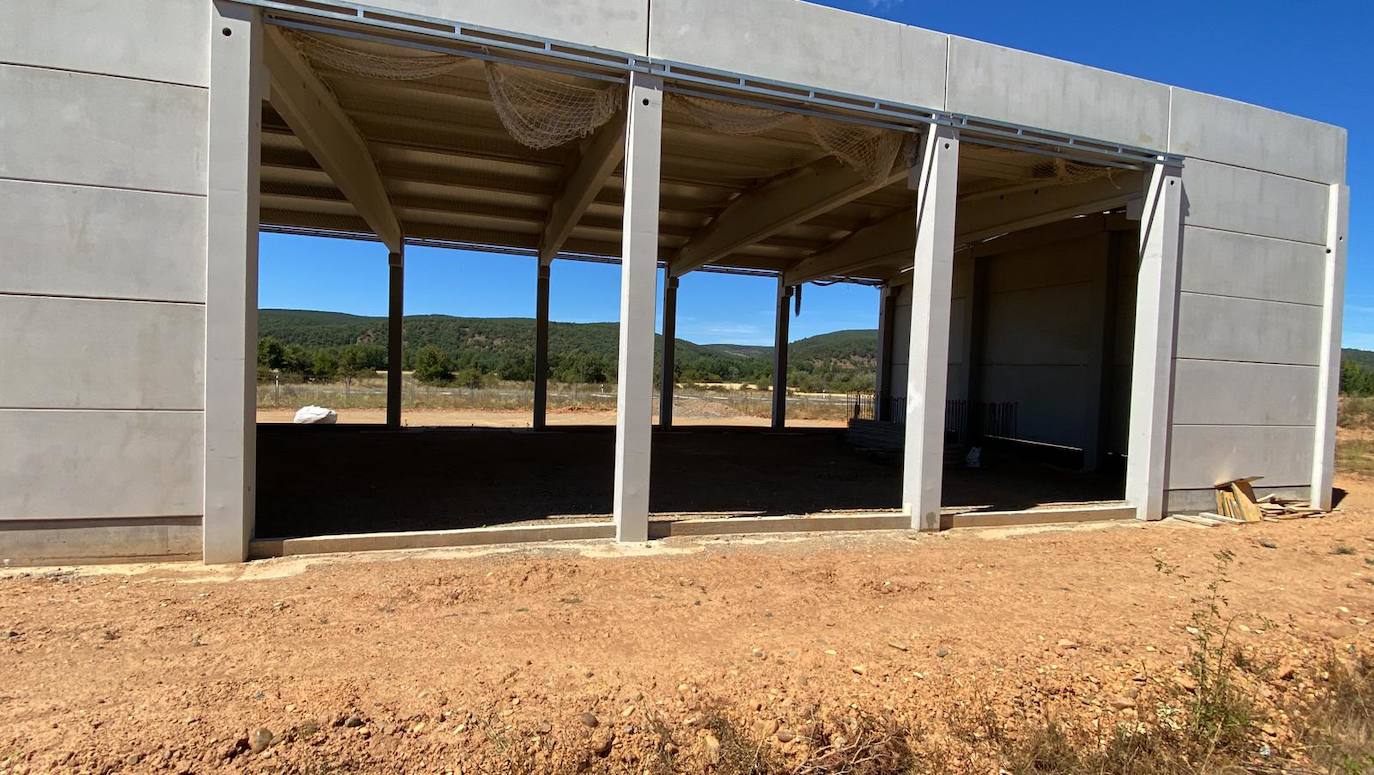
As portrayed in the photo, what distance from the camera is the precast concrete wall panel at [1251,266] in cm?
962

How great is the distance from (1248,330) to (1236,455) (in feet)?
5.96

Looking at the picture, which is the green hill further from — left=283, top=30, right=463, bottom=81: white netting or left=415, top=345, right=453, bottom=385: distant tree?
left=283, top=30, right=463, bottom=81: white netting

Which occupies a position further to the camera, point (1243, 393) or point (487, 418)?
point (487, 418)

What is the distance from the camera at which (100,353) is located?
5.82m

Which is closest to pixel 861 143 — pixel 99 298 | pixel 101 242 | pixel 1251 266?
pixel 1251 266

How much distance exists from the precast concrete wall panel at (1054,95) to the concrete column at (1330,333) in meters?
3.61

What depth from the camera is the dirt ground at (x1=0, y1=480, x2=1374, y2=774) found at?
3396mm

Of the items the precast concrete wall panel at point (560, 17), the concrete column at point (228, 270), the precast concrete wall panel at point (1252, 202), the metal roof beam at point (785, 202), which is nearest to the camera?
the concrete column at point (228, 270)

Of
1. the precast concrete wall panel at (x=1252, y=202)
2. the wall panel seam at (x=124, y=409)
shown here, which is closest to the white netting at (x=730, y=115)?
the wall panel seam at (x=124, y=409)

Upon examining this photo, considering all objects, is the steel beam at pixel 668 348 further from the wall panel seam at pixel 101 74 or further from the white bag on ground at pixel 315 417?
the wall panel seam at pixel 101 74

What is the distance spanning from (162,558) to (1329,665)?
29.6 feet

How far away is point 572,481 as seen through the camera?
1108cm

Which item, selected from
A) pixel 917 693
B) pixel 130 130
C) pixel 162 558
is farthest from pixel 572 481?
pixel 917 693

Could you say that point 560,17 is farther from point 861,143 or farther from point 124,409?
point 124,409
